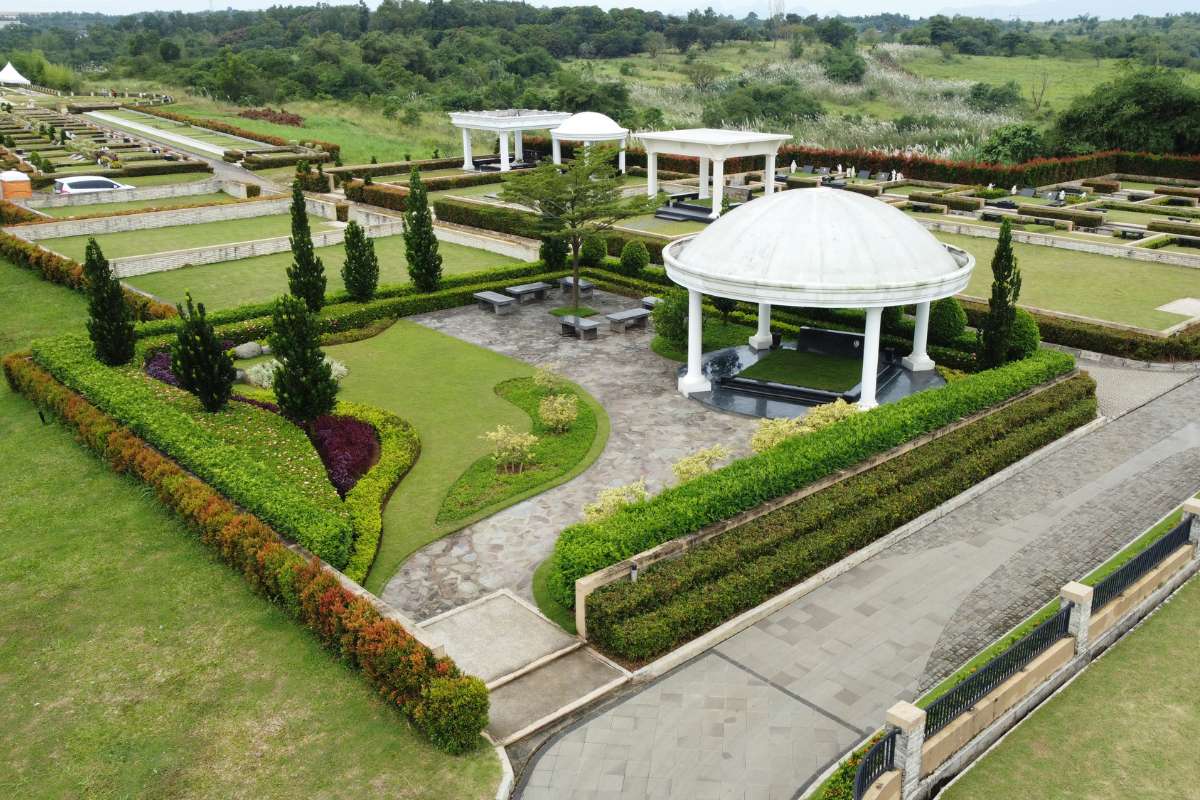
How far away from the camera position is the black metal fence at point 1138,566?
13.2 m

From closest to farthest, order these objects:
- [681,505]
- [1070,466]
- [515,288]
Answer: [681,505] < [1070,466] < [515,288]

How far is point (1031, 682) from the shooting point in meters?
12.3

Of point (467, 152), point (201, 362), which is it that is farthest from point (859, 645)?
point (467, 152)

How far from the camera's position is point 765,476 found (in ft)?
52.6

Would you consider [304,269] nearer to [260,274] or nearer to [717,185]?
[260,274]

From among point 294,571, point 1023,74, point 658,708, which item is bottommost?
point 658,708

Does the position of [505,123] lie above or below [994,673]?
above

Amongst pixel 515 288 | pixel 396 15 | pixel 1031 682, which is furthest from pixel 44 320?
pixel 396 15

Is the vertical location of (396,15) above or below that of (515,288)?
above

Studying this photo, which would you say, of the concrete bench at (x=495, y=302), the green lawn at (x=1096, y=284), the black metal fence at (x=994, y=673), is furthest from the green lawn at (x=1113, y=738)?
the concrete bench at (x=495, y=302)

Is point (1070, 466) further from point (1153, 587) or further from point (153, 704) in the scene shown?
point (153, 704)

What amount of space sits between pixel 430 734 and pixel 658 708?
2998 mm

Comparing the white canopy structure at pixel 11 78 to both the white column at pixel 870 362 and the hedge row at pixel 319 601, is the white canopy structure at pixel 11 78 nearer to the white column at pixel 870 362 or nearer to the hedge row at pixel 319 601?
the hedge row at pixel 319 601

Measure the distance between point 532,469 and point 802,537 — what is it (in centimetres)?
601
